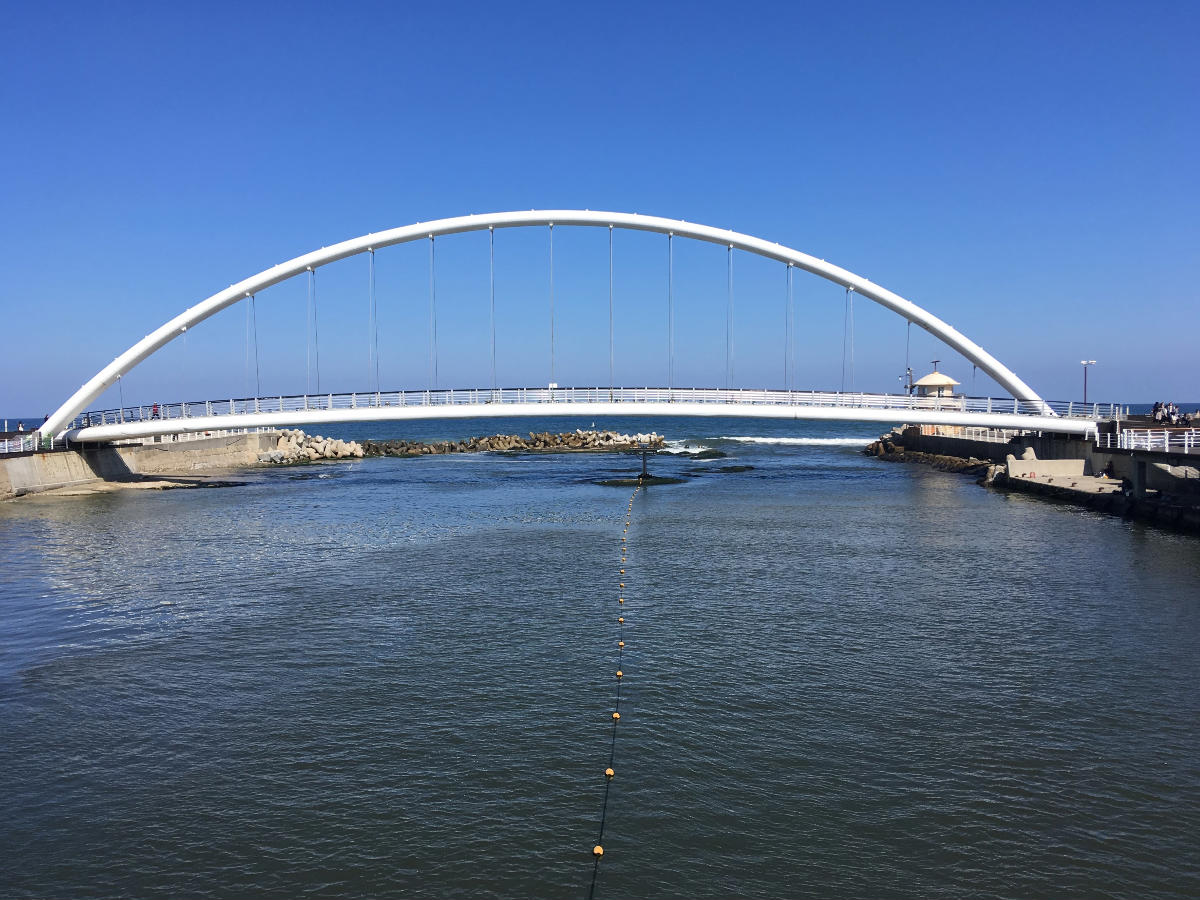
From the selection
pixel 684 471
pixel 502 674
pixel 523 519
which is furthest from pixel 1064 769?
pixel 684 471

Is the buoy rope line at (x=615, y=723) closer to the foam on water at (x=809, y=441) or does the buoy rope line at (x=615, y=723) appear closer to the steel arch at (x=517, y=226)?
the steel arch at (x=517, y=226)

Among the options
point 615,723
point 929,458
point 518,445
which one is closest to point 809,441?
point 518,445

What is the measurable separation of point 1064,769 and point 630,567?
38.3 feet

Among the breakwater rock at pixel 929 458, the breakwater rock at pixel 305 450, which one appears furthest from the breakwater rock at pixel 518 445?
the breakwater rock at pixel 929 458

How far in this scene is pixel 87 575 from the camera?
19016 millimetres

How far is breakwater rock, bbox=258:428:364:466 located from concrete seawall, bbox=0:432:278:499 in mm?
1474

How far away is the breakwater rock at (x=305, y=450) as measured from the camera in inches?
2311

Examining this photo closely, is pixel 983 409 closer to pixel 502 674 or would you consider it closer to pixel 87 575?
pixel 502 674

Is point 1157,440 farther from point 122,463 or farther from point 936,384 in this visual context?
point 122,463

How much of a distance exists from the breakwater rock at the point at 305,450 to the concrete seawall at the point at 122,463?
1.47 meters

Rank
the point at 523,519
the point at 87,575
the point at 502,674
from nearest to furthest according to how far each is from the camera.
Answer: the point at 502,674
the point at 87,575
the point at 523,519

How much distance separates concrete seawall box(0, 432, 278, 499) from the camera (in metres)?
33.8

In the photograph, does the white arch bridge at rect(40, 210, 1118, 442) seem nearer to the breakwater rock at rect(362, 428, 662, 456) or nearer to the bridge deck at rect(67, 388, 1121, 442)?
the bridge deck at rect(67, 388, 1121, 442)

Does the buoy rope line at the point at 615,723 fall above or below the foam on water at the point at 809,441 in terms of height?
below
